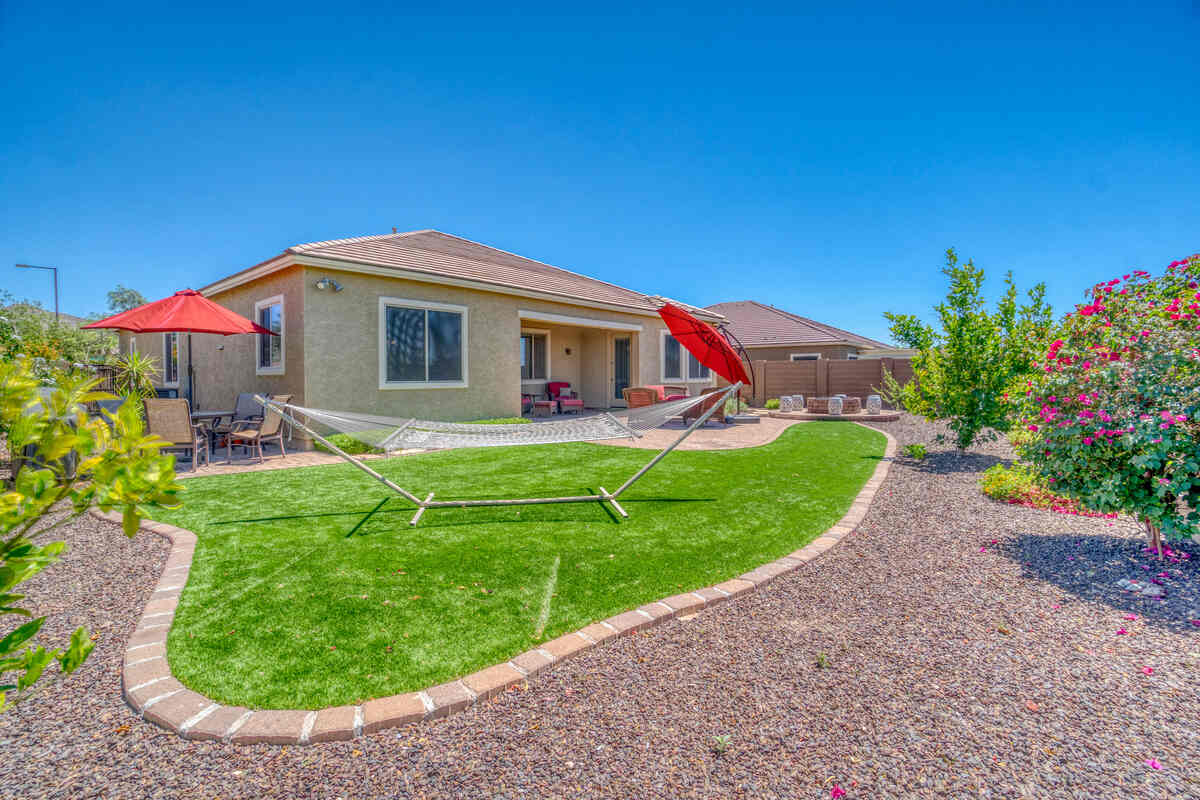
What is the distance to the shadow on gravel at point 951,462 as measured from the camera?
7227 mm

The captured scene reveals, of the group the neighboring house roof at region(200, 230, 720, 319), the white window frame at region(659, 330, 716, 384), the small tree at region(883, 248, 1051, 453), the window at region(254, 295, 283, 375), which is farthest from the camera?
the white window frame at region(659, 330, 716, 384)

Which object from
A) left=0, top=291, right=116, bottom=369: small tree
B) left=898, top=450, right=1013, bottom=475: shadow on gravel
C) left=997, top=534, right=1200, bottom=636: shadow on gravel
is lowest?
left=997, top=534, right=1200, bottom=636: shadow on gravel

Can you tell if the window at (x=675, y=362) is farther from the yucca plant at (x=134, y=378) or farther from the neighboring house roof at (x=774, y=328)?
the yucca plant at (x=134, y=378)

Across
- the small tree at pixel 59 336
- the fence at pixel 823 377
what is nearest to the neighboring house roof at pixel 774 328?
the fence at pixel 823 377


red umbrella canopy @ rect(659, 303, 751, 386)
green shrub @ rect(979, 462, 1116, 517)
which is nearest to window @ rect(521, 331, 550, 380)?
red umbrella canopy @ rect(659, 303, 751, 386)

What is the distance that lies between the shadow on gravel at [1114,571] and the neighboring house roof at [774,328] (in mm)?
18625

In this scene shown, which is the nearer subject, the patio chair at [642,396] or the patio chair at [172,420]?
the patio chair at [172,420]

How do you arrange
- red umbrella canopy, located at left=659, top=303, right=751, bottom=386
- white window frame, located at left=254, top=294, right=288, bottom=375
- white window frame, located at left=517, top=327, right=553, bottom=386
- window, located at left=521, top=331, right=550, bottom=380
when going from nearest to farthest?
1. red umbrella canopy, located at left=659, top=303, right=751, bottom=386
2. white window frame, located at left=254, top=294, right=288, bottom=375
3. white window frame, located at left=517, top=327, right=553, bottom=386
4. window, located at left=521, top=331, right=550, bottom=380

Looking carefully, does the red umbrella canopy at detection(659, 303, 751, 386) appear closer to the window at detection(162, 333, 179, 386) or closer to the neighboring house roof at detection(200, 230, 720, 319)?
the neighboring house roof at detection(200, 230, 720, 319)

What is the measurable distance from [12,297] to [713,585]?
43.1m

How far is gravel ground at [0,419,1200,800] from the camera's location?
1.76 meters

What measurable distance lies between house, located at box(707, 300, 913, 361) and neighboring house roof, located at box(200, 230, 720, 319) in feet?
27.3

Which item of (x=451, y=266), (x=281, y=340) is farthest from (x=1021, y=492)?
(x=281, y=340)

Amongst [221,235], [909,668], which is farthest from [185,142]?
[909,668]
